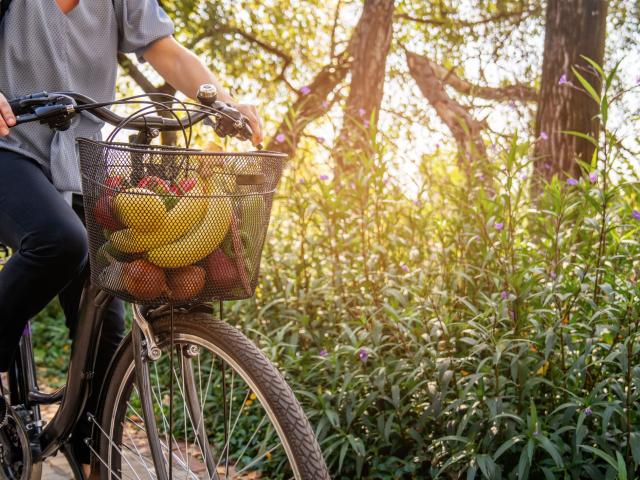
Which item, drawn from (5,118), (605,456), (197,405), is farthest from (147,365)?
(605,456)

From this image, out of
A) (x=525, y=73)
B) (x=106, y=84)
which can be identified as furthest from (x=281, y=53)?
(x=106, y=84)

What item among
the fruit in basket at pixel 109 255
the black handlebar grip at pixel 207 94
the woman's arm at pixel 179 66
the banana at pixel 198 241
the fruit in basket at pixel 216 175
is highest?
the woman's arm at pixel 179 66

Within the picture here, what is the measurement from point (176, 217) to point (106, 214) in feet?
0.65

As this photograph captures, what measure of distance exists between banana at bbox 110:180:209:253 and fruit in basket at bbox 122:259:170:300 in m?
0.04

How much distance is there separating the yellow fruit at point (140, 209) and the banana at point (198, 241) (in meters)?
0.06

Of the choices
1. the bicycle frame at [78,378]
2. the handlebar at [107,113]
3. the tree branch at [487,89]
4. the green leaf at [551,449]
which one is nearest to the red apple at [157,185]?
the handlebar at [107,113]

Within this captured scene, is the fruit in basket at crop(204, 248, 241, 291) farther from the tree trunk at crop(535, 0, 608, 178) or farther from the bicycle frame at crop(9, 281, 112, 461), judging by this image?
the tree trunk at crop(535, 0, 608, 178)

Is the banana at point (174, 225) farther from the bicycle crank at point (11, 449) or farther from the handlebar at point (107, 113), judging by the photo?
the bicycle crank at point (11, 449)

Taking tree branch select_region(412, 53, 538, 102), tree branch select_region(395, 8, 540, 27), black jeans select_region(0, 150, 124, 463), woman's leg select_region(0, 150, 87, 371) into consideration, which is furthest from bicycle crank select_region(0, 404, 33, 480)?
tree branch select_region(395, 8, 540, 27)

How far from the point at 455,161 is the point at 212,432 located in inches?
75.3

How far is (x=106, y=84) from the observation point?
240 cm

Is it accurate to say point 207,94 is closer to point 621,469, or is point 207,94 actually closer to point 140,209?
point 140,209

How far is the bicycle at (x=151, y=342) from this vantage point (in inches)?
64.5

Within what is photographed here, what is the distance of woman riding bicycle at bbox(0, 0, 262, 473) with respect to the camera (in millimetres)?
1931
